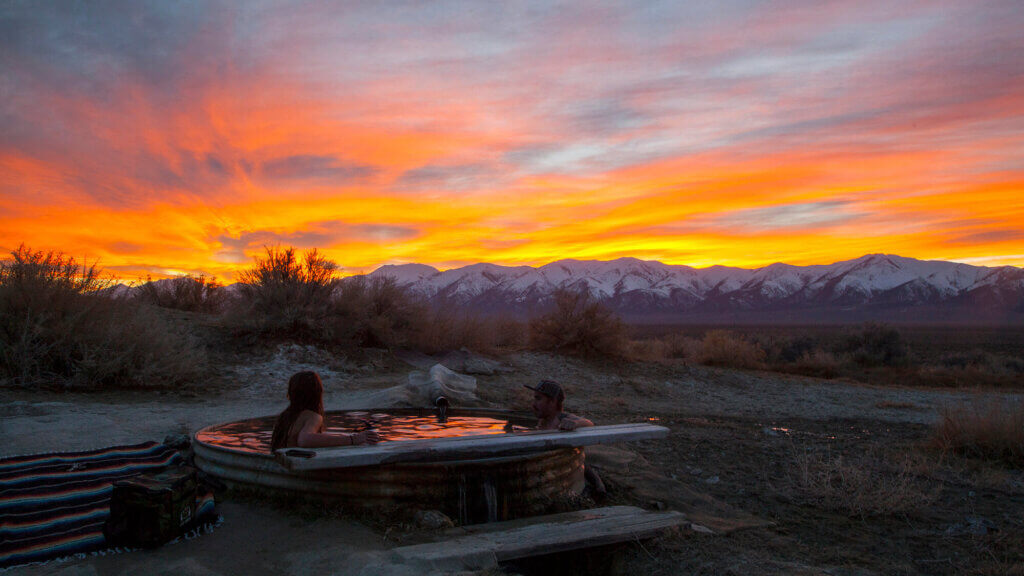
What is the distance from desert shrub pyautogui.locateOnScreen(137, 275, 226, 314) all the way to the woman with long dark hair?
13.1 metres

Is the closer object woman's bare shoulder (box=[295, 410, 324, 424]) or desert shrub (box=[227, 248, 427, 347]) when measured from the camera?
woman's bare shoulder (box=[295, 410, 324, 424])

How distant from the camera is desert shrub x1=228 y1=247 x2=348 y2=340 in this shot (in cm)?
1238

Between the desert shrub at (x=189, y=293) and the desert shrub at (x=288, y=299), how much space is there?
4.05 m

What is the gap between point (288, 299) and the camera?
12.8m

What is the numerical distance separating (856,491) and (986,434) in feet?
11.3

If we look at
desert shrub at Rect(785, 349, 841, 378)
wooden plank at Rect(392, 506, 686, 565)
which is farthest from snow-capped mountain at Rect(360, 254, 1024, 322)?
wooden plank at Rect(392, 506, 686, 565)

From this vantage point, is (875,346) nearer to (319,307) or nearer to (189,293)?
(319,307)

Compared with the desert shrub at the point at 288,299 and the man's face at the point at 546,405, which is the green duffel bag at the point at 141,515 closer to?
the man's face at the point at 546,405

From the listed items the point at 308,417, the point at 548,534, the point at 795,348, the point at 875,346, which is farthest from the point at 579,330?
the point at 795,348

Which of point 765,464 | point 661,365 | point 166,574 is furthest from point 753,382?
point 166,574

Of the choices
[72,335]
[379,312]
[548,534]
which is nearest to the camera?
[548,534]

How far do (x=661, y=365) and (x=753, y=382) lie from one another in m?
2.19

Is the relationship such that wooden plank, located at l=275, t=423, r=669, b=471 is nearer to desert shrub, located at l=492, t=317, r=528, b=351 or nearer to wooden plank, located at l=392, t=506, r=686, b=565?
wooden plank, located at l=392, t=506, r=686, b=565

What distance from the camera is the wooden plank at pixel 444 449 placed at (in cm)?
392
